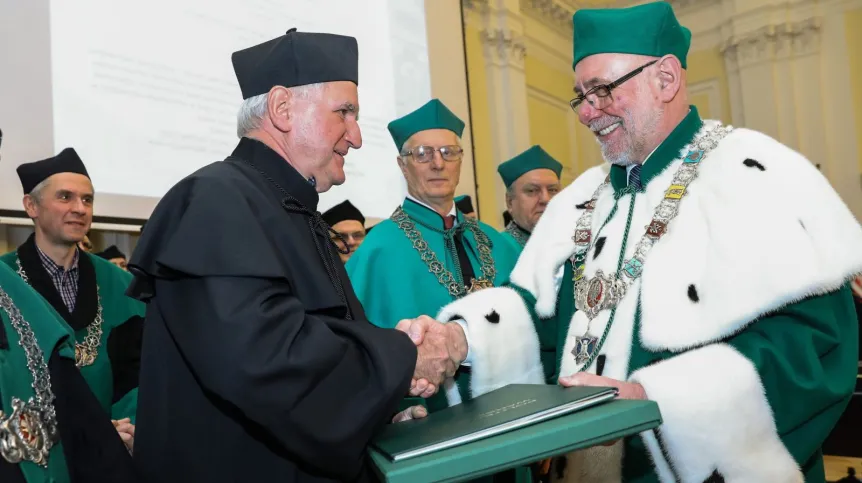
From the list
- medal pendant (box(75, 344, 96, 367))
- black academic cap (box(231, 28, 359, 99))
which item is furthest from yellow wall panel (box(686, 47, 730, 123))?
black academic cap (box(231, 28, 359, 99))

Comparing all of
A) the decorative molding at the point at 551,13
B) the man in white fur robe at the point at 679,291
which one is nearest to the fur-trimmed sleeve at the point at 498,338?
the man in white fur robe at the point at 679,291

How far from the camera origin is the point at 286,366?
138 cm

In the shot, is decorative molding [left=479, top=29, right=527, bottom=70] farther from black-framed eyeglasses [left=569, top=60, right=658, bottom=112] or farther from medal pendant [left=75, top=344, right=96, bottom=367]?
black-framed eyeglasses [left=569, top=60, right=658, bottom=112]

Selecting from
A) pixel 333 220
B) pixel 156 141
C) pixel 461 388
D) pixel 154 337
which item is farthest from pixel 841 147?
pixel 154 337

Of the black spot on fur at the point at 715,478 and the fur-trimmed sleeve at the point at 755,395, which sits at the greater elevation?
the fur-trimmed sleeve at the point at 755,395

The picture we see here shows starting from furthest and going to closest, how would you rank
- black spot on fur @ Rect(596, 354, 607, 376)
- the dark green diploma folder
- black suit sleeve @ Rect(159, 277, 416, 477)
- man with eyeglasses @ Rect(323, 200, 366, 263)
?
man with eyeglasses @ Rect(323, 200, 366, 263), black spot on fur @ Rect(596, 354, 607, 376), black suit sleeve @ Rect(159, 277, 416, 477), the dark green diploma folder

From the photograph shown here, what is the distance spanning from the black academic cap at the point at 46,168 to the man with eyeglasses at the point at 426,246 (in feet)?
5.03

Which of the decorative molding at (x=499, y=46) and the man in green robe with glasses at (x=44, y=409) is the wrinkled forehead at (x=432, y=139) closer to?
the man in green robe with glasses at (x=44, y=409)

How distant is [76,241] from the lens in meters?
3.87

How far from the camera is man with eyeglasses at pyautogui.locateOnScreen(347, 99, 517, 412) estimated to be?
363cm

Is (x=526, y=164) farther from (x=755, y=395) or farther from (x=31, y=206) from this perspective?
(x=755, y=395)

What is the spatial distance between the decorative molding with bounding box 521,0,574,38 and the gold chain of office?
8.32 metres

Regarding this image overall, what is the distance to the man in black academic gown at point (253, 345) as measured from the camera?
1.40 metres

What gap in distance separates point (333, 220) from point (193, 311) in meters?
3.51
